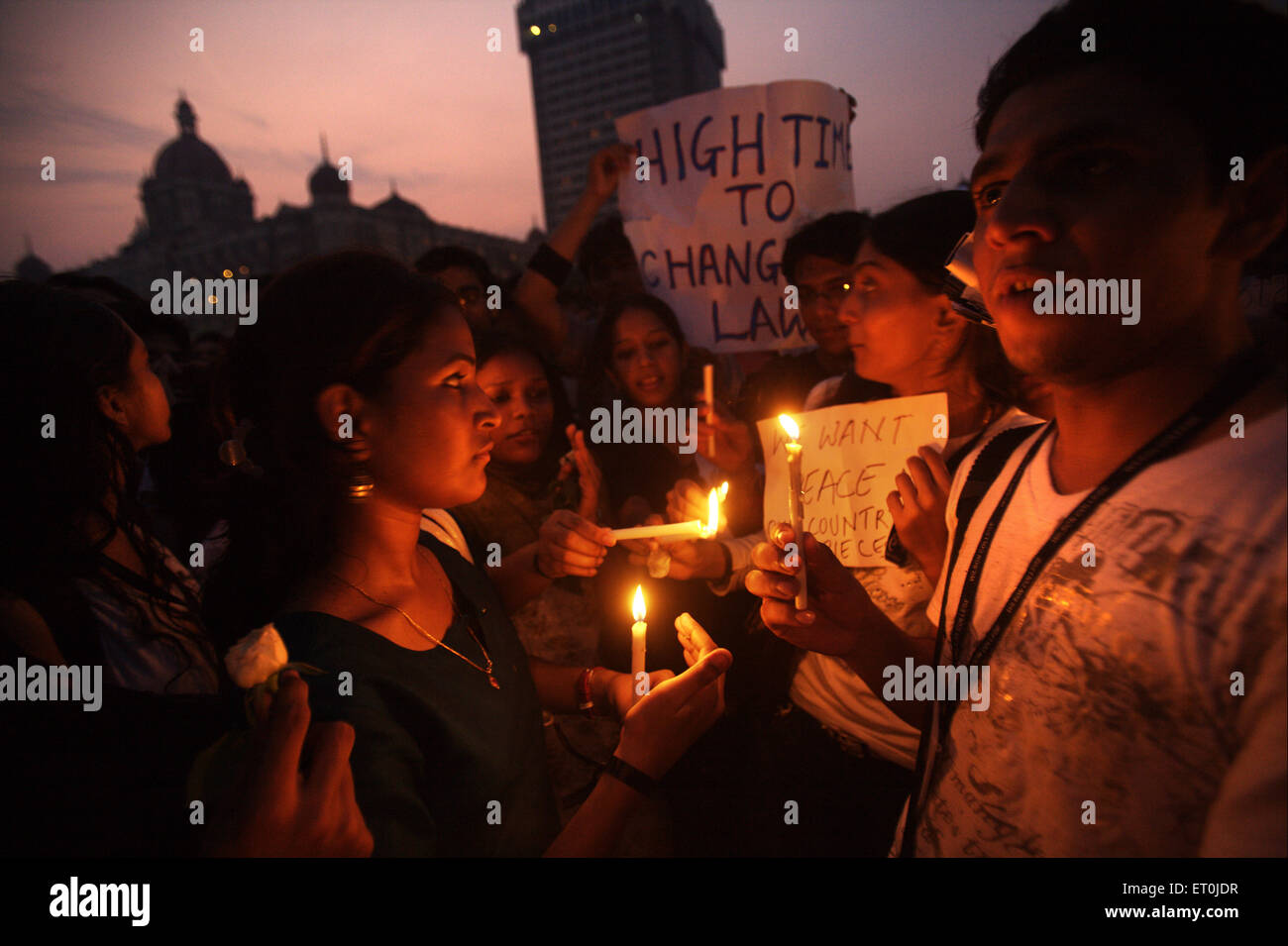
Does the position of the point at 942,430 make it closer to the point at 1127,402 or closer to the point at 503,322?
the point at 1127,402

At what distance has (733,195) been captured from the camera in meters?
3.82

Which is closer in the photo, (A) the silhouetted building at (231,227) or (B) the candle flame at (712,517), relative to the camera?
(B) the candle flame at (712,517)

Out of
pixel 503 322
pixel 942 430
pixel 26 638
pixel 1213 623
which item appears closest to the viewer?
pixel 1213 623

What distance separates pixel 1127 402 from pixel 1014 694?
2.01 ft

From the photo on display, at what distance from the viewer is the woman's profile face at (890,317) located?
227 cm

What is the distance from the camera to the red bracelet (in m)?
2.38

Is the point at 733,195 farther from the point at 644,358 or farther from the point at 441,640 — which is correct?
the point at 441,640

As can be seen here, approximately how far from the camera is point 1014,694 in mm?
1229

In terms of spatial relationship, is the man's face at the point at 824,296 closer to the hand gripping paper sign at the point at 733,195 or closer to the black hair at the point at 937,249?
the hand gripping paper sign at the point at 733,195

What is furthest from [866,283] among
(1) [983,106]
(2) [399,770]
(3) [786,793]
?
(2) [399,770]
